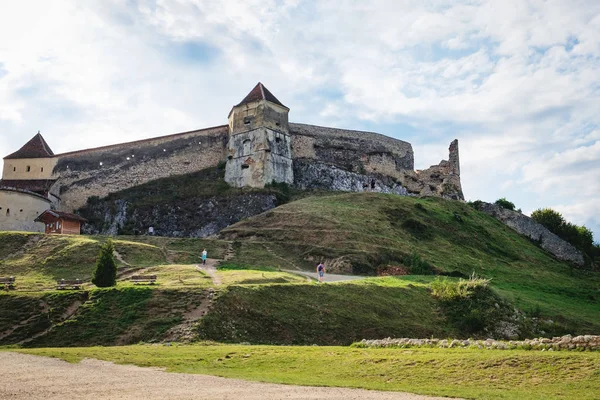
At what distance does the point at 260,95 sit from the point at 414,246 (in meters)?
21.2

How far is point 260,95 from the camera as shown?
53.3 meters

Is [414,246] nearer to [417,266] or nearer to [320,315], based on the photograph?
[417,266]

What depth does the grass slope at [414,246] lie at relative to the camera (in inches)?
1365

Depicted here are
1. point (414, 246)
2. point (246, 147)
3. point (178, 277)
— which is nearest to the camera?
point (178, 277)

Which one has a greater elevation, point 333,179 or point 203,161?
point 203,161

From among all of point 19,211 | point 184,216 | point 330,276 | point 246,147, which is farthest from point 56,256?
point 246,147

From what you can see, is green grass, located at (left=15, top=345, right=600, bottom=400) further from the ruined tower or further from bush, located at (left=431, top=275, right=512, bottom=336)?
the ruined tower

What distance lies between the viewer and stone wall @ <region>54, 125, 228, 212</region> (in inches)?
2121

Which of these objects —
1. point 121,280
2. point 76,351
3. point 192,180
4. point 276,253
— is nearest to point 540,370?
point 76,351

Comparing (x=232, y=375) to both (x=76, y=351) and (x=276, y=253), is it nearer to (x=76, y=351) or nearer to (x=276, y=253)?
(x=76, y=351)

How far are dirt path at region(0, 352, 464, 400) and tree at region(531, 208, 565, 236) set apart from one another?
168ft

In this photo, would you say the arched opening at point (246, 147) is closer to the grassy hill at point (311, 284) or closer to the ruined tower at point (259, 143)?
Result: the ruined tower at point (259, 143)

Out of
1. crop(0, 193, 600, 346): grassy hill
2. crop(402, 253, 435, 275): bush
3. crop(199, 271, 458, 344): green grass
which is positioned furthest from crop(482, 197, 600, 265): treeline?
crop(199, 271, 458, 344): green grass

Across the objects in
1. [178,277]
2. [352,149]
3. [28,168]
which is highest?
[352,149]
